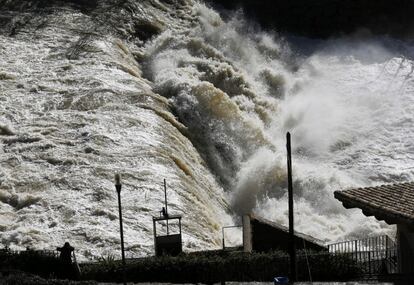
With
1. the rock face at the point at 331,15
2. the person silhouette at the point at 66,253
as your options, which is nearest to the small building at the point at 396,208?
the person silhouette at the point at 66,253

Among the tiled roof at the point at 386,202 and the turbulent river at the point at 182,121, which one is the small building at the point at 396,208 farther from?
the turbulent river at the point at 182,121

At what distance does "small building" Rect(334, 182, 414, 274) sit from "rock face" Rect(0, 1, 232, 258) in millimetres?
9043

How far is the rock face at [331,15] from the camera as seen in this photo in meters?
47.8

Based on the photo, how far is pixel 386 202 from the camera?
13.9 m

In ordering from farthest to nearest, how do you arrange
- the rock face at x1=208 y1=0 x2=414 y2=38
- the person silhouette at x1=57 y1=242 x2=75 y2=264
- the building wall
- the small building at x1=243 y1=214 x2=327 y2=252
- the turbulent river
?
the rock face at x1=208 y1=0 x2=414 y2=38
the turbulent river
the small building at x1=243 y1=214 x2=327 y2=252
the person silhouette at x1=57 y1=242 x2=75 y2=264
the building wall

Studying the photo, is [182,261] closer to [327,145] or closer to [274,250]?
[274,250]

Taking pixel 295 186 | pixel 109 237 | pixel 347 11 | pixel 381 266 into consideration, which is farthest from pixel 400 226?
pixel 347 11

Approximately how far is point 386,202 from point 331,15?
3574 cm

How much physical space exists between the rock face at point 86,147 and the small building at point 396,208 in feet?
29.7

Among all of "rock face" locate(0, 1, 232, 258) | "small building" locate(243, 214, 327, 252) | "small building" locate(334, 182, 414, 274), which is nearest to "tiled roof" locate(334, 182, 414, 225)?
"small building" locate(334, 182, 414, 274)

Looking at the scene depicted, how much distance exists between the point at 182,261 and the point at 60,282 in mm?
3700

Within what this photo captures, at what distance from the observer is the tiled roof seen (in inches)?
523

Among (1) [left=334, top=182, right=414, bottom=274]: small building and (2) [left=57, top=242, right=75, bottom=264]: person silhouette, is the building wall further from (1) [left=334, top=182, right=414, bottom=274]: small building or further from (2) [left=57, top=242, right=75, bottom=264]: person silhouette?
(2) [left=57, top=242, right=75, bottom=264]: person silhouette

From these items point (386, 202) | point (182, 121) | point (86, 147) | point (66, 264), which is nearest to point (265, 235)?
point (66, 264)
